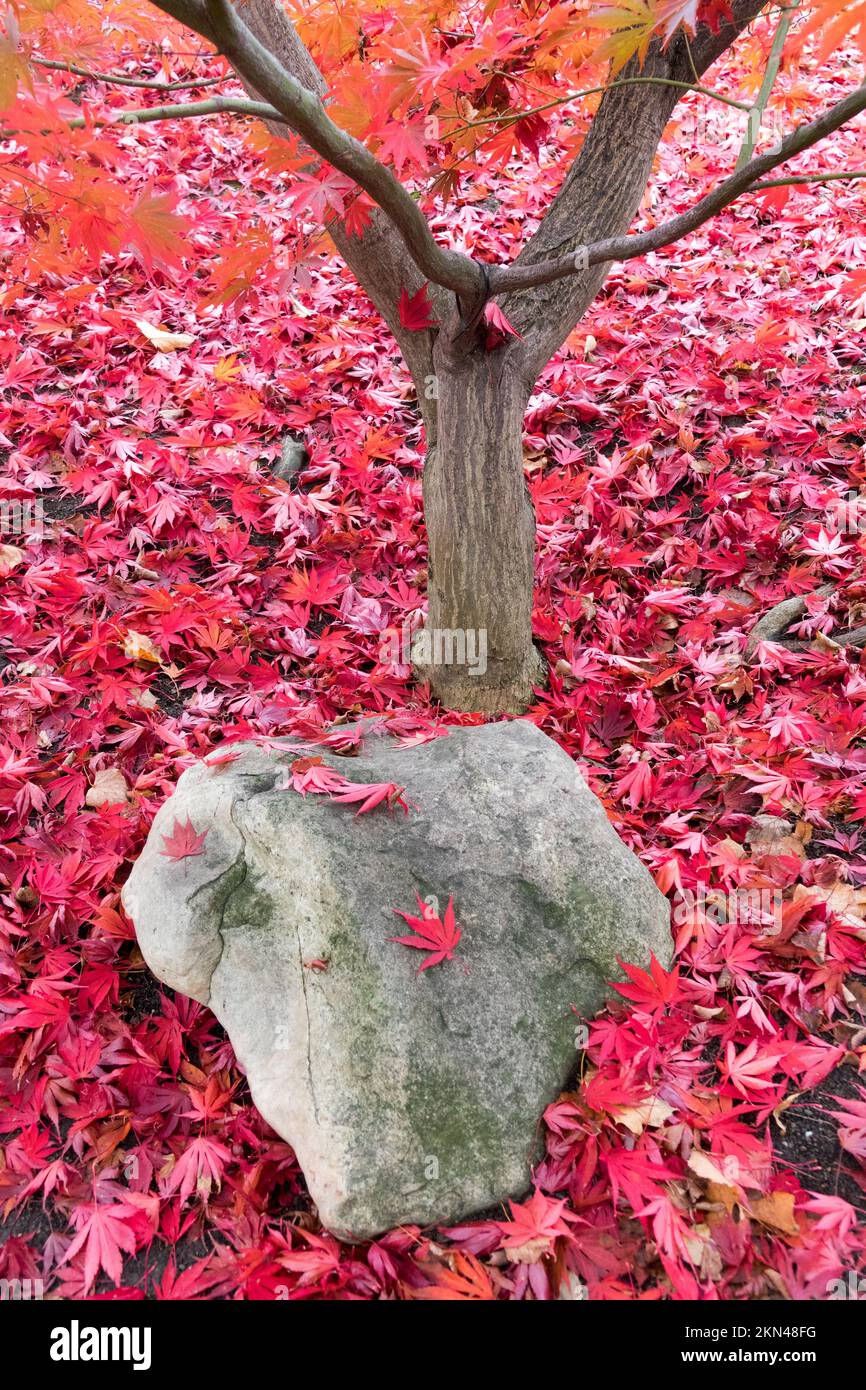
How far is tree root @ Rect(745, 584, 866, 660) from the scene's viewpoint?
9.50ft

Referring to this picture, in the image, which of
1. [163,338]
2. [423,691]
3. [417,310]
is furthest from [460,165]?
[163,338]

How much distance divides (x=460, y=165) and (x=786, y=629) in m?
1.72

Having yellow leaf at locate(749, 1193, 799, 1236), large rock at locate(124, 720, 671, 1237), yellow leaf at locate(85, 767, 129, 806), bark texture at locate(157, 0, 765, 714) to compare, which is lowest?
yellow leaf at locate(749, 1193, 799, 1236)

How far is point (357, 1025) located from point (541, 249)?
2.15m

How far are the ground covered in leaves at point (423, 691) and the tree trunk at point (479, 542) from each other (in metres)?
0.16

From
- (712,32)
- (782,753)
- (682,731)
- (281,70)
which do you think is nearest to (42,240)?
(281,70)

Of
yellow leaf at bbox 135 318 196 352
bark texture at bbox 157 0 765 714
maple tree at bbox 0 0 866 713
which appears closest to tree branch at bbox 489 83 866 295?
maple tree at bbox 0 0 866 713

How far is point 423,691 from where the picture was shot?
306cm

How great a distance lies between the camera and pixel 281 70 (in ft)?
5.39

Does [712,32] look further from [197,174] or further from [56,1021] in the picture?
[197,174]

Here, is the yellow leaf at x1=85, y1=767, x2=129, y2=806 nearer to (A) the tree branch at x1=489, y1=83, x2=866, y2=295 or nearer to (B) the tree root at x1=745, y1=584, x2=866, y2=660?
(A) the tree branch at x1=489, y1=83, x2=866, y2=295

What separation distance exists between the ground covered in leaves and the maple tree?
301 millimetres

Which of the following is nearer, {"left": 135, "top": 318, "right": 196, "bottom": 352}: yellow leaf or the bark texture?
the bark texture

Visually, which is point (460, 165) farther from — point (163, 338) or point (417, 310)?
point (163, 338)
